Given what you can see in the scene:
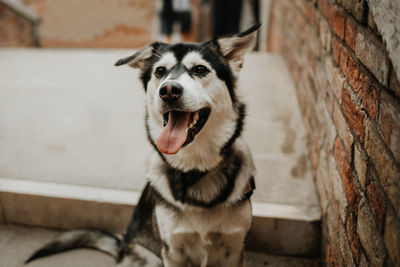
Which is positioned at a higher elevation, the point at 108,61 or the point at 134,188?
the point at 108,61

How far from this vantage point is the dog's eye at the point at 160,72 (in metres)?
1.97

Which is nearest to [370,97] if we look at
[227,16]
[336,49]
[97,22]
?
[336,49]

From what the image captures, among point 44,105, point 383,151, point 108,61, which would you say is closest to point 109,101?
point 44,105

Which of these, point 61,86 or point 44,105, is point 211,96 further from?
point 61,86

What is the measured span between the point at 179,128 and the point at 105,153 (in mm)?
1424

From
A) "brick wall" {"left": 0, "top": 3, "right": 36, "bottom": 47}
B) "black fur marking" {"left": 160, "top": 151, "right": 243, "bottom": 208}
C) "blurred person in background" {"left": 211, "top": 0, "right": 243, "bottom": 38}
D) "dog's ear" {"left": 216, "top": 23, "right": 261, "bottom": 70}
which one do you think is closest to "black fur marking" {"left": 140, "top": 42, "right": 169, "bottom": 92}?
"dog's ear" {"left": 216, "top": 23, "right": 261, "bottom": 70}

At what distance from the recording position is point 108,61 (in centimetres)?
514

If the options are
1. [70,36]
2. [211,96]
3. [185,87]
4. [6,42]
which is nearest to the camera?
[185,87]

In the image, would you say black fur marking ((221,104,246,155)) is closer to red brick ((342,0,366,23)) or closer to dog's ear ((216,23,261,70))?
dog's ear ((216,23,261,70))

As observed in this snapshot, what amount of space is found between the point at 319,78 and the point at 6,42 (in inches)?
307

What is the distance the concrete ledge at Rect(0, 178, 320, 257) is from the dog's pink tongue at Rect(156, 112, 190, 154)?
2.74ft

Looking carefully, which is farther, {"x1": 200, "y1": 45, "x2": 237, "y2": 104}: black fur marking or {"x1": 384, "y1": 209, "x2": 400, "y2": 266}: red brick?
{"x1": 200, "y1": 45, "x2": 237, "y2": 104}: black fur marking

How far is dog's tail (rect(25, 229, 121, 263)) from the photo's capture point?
2.34 meters

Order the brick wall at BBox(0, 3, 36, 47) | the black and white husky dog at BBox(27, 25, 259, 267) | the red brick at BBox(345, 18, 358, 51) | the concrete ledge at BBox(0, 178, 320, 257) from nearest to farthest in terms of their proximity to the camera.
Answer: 1. the red brick at BBox(345, 18, 358, 51)
2. the black and white husky dog at BBox(27, 25, 259, 267)
3. the concrete ledge at BBox(0, 178, 320, 257)
4. the brick wall at BBox(0, 3, 36, 47)
